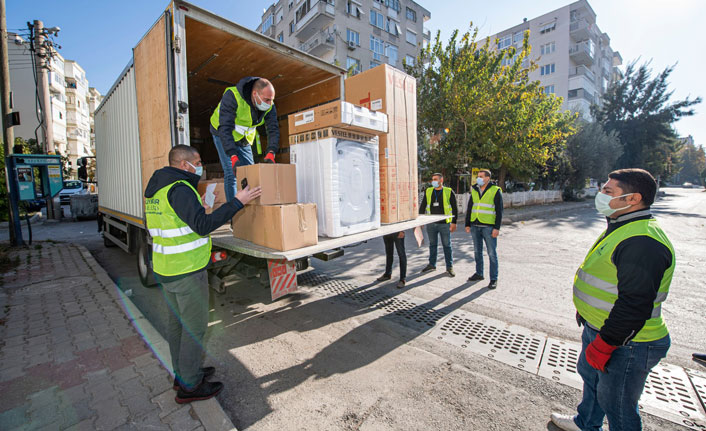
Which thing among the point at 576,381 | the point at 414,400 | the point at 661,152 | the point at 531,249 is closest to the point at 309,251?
the point at 414,400

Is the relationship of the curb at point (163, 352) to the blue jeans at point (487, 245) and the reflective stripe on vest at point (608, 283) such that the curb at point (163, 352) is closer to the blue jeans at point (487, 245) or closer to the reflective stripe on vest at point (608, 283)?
the reflective stripe on vest at point (608, 283)

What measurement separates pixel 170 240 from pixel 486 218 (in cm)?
442

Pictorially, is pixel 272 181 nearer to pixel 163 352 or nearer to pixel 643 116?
pixel 163 352

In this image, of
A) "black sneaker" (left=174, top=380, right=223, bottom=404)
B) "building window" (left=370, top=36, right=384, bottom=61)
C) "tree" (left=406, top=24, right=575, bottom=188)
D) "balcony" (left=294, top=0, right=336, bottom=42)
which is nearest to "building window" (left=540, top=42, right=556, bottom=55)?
"building window" (left=370, top=36, right=384, bottom=61)

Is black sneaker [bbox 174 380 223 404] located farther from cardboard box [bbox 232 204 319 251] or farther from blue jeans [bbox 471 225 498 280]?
blue jeans [bbox 471 225 498 280]

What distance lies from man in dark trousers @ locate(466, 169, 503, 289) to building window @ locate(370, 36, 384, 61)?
25.9 meters

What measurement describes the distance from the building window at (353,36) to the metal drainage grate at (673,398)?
89.4 ft

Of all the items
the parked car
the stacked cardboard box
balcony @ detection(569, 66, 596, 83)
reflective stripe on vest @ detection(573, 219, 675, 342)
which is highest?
balcony @ detection(569, 66, 596, 83)

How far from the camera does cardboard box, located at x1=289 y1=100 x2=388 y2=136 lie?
116 inches

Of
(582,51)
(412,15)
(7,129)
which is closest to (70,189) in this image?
(7,129)

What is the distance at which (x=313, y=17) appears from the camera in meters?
24.6

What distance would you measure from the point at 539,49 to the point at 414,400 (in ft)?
156

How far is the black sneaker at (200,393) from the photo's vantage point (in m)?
2.27

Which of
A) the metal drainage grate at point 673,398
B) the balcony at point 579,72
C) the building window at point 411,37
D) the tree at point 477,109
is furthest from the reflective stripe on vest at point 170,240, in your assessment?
the balcony at point 579,72
